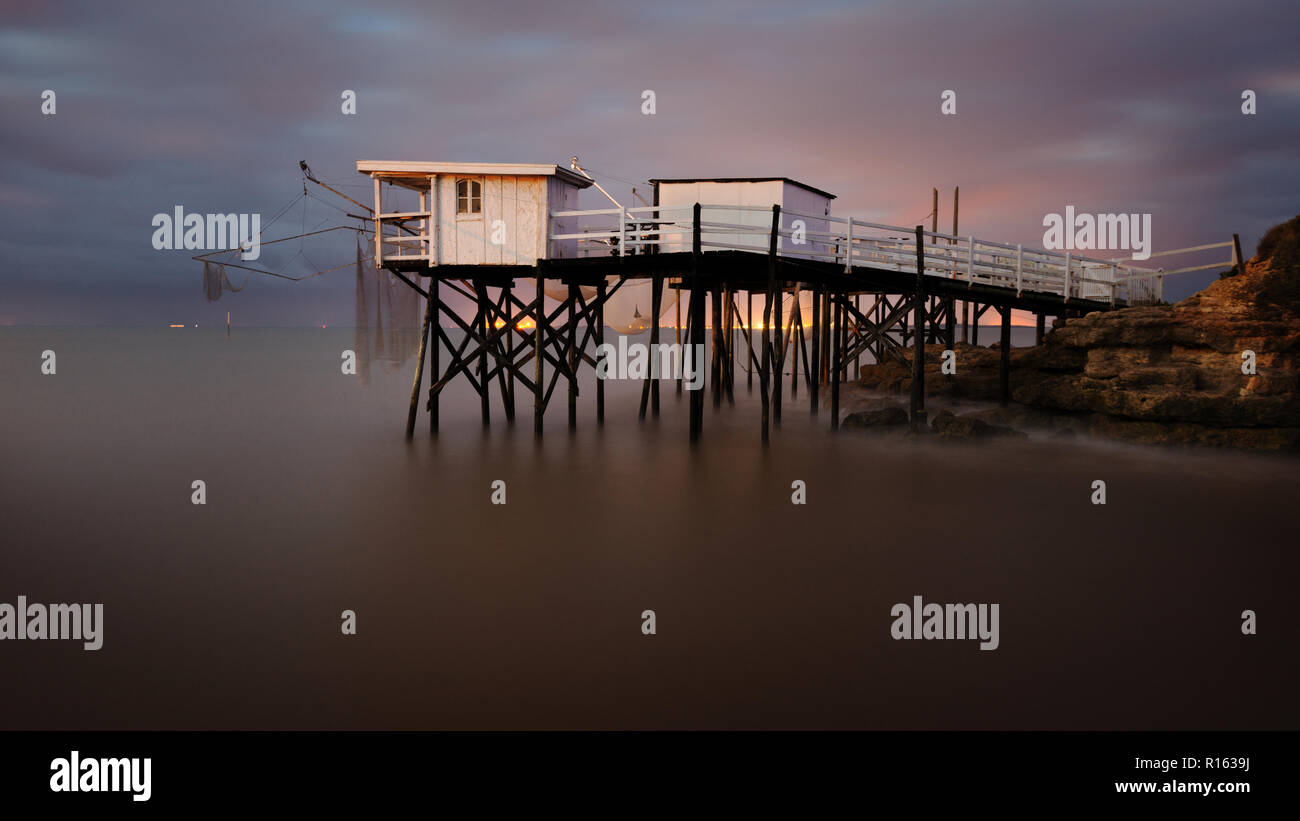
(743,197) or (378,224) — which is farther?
(743,197)

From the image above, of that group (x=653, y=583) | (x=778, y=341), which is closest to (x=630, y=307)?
(x=778, y=341)

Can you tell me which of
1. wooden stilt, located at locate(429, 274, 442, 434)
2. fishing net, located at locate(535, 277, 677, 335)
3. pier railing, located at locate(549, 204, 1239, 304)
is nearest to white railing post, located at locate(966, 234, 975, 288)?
pier railing, located at locate(549, 204, 1239, 304)

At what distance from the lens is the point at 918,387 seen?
20.1 meters

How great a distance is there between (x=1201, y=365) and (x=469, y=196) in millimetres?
17883

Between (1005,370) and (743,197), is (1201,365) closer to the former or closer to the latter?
(1005,370)

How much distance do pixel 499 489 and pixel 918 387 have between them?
1077 cm

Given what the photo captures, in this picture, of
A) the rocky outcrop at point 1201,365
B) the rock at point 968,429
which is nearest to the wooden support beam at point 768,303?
the rock at point 968,429

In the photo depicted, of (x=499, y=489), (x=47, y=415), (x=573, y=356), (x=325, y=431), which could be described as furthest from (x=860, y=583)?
(x=47, y=415)

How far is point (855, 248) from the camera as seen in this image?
1945 cm

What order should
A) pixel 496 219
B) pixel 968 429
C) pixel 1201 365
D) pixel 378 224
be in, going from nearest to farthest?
pixel 496 219
pixel 1201 365
pixel 378 224
pixel 968 429

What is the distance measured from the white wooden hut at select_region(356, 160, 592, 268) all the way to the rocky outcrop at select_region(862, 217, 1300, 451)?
13.8 meters

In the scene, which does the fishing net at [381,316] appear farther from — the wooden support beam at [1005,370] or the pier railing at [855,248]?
the wooden support beam at [1005,370]

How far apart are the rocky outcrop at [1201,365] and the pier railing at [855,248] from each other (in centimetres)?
182
